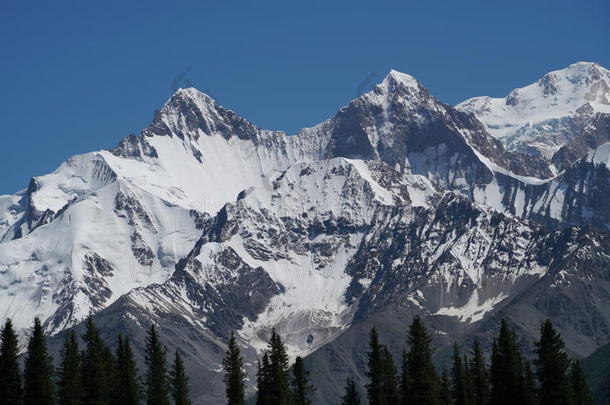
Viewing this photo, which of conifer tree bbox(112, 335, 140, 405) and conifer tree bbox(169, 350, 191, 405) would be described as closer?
conifer tree bbox(112, 335, 140, 405)

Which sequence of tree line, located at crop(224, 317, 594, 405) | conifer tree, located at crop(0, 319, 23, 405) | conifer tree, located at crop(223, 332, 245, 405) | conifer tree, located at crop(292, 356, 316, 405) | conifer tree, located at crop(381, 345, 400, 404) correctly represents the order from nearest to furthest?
conifer tree, located at crop(0, 319, 23, 405)
tree line, located at crop(224, 317, 594, 405)
conifer tree, located at crop(223, 332, 245, 405)
conifer tree, located at crop(292, 356, 316, 405)
conifer tree, located at crop(381, 345, 400, 404)

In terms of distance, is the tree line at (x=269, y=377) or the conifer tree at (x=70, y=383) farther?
the conifer tree at (x=70, y=383)

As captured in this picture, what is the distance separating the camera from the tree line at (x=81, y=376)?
173375 mm

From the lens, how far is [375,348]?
196375mm

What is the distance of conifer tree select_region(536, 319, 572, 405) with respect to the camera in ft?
566

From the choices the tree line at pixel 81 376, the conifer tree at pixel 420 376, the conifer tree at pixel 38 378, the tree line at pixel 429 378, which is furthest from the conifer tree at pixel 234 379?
the conifer tree at pixel 38 378

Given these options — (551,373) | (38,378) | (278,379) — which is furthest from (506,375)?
(38,378)

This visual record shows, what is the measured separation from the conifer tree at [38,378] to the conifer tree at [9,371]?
1.11 meters

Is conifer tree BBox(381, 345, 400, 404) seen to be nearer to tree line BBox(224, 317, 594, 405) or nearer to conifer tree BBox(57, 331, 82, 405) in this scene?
tree line BBox(224, 317, 594, 405)

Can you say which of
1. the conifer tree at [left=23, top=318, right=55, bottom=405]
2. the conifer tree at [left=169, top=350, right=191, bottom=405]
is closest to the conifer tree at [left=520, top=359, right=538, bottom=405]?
the conifer tree at [left=169, top=350, right=191, bottom=405]

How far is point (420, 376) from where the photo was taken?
182m

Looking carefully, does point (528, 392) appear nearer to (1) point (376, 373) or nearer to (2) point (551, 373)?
(2) point (551, 373)

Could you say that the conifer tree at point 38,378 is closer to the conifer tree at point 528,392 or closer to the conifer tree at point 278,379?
the conifer tree at point 278,379

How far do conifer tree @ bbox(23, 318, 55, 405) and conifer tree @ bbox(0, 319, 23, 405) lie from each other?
111 centimetres
